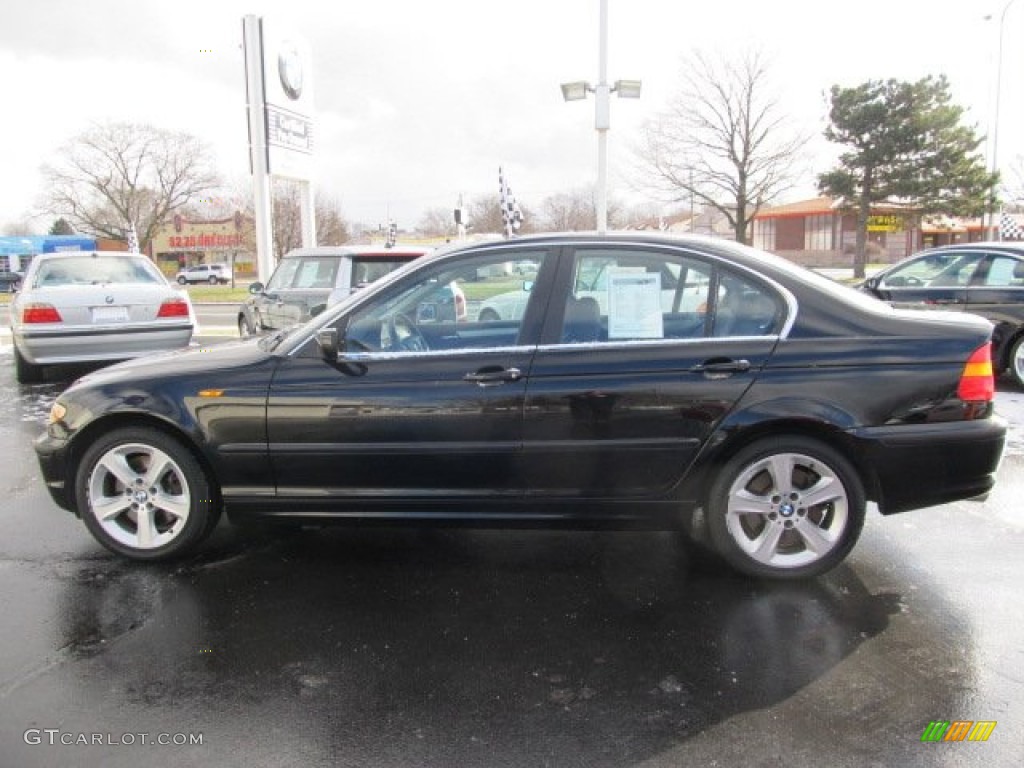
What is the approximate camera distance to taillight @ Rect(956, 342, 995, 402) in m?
3.45

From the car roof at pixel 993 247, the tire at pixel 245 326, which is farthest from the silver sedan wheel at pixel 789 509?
the tire at pixel 245 326

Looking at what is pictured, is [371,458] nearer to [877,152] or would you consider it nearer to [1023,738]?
[1023,738]

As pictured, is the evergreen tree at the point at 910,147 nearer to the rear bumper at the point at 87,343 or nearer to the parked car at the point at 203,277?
the rear bumper at the point at 87,343

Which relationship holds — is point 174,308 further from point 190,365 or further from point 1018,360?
point 1018,360

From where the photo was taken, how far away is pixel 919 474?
3473 millimetres

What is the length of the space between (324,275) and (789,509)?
7499 mm

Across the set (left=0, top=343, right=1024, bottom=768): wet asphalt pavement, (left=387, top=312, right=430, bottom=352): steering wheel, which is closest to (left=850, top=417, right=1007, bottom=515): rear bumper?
(left=0, top=343, right=1024, bottom=768): wet asphalt pavement

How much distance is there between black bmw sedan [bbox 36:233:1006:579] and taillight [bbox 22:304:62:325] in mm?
5451

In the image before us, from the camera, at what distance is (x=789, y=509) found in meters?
3.56

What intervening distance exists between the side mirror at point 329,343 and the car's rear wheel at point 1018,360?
7654 mm

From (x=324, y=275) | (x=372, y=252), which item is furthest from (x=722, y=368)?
(x=324, y=275)

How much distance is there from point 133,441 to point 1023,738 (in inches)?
152

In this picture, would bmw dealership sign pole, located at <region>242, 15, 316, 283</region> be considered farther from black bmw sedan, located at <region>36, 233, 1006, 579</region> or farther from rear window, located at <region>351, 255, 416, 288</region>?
black bmw sedan, located at <region>36, 233, 1006, 579</region>

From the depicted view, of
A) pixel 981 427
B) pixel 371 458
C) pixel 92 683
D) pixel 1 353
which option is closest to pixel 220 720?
pixel 92 683
